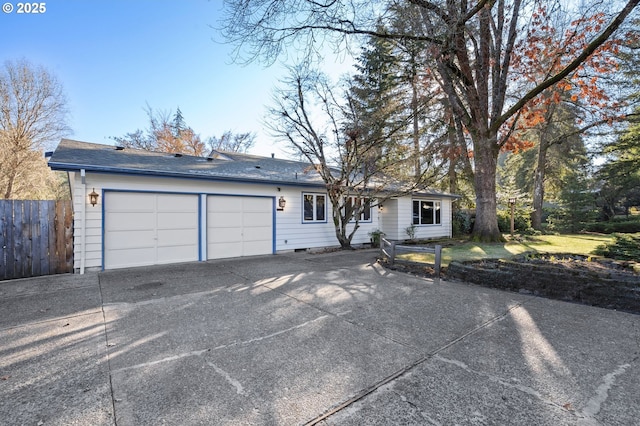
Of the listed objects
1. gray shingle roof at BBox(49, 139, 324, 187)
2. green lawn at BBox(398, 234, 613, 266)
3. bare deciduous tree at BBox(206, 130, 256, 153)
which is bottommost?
green lawn at BBox(398, 234, 613, 266)

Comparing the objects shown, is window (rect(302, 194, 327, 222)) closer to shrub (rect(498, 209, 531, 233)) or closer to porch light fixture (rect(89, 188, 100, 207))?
porch light fixture (rect(89, 188, 100, 207))

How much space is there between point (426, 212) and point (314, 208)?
7.09 m

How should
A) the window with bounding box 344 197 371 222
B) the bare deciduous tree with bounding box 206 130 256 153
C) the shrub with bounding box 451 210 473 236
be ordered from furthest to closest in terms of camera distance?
1. the bare deciduous tree with bounding box 206 130 256 153
2. the shrub with bounding box 451 210 473 236
3. the window with bounding box 344 197 371 222


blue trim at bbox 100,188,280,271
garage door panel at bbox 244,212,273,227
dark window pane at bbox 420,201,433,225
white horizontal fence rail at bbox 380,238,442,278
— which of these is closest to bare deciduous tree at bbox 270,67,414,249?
blue trim at bbox 100,188,280,271

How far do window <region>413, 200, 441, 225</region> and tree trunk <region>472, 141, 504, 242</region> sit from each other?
3044 mm

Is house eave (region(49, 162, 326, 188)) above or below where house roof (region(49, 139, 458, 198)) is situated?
below

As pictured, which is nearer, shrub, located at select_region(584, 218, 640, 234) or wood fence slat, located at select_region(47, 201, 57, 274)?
wood fence slat, located at select_region(47, 201, 57, 274)

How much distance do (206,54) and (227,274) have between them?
6957 mm

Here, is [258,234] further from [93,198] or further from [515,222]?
[515,222]

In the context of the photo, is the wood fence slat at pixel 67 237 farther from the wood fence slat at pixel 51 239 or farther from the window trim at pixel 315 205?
the window trim at pixel 315 205

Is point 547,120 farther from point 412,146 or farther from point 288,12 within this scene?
point 288,12

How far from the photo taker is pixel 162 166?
8547mm

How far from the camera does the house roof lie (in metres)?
7.18

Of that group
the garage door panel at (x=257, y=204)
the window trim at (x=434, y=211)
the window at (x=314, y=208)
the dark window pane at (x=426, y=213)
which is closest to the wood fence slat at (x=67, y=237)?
the garage door panel at (x=257, y=204)
